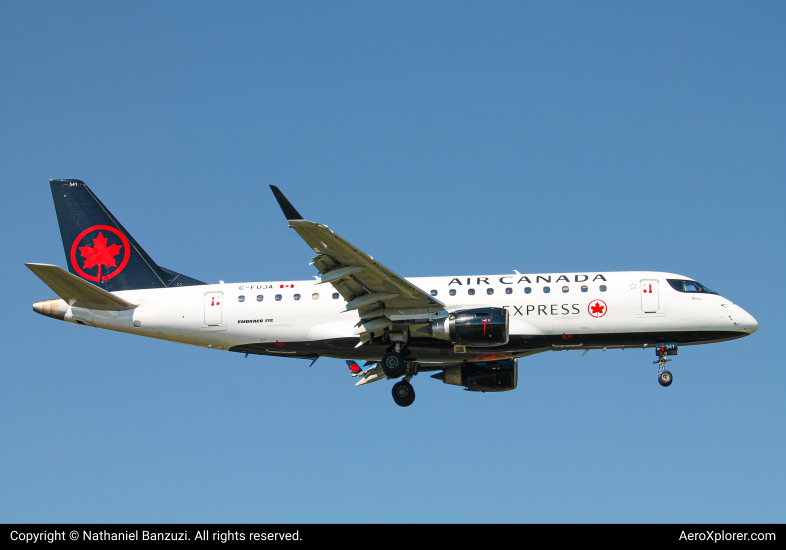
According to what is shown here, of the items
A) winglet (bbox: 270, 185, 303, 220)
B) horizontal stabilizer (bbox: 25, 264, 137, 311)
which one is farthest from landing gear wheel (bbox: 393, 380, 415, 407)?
horizontal stabilizer (bbox: 25, 264, 137, 311)

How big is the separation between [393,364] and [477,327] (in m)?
4.18

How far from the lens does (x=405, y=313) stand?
35.7 metres

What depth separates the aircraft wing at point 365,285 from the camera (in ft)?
105

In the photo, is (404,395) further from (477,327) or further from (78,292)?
(78,292)

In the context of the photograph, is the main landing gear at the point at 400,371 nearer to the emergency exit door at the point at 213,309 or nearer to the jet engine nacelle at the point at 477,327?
the jet engine nacelle at the point at 477,327

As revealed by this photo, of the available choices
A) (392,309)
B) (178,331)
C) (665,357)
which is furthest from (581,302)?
(178,331)

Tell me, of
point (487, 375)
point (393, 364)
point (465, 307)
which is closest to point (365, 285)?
point (393, 364)

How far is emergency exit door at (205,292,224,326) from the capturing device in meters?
37.5

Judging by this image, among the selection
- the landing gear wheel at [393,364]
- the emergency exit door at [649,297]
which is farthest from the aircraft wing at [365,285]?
the emergency exit door at [649,297]

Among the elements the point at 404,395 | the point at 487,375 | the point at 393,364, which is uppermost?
the point at 393,364

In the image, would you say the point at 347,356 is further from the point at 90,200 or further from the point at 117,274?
the point at 90,200

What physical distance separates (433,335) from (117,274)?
590 inches

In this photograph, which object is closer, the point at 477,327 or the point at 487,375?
the point at 477,327

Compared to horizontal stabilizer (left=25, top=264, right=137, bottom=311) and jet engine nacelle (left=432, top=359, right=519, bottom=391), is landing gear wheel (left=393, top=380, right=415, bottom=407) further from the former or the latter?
horizontal stabilizer (left=25, top=264, right=137, bottom=311)
